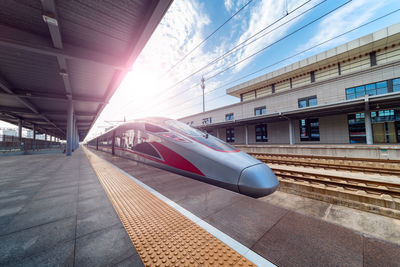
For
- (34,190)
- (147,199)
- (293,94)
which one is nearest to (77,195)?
(34,190)

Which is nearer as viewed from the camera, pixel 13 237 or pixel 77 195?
pixel 13 237

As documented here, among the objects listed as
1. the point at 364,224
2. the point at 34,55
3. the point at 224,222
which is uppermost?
the point at 34,55

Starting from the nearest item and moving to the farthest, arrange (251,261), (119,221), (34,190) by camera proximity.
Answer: (251,261)
(119,221)
(34,190)

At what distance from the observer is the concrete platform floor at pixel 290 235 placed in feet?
5.52

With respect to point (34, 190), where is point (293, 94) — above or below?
above

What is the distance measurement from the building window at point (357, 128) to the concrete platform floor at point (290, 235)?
1501 centimetres

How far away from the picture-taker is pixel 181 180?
181 inches

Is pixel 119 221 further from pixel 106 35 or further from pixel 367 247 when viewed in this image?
pixel 106 35

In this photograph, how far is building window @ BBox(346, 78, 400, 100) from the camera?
12.3 metres

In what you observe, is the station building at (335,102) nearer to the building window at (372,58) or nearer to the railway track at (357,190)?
the building window at (372,58)

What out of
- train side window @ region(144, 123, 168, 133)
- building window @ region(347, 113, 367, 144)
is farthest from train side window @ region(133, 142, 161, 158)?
building window @ region(347, 113, 367, 144)

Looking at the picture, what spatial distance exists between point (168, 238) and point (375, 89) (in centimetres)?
2022

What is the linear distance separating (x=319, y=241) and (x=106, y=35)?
10.1 meters

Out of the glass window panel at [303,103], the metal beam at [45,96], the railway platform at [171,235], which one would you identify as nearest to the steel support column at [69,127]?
the metal beam at [45,96]
